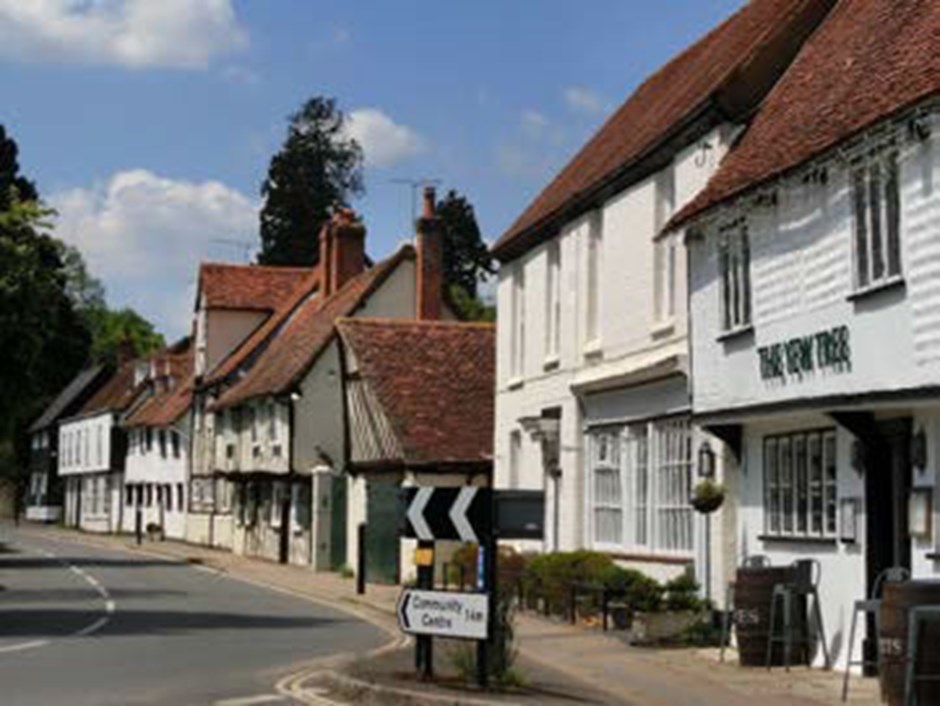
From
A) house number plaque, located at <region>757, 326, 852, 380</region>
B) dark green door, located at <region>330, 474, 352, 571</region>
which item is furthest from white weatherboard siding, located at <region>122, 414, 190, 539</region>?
house number plaque, located at <region>757, 326, 852, 380</region>

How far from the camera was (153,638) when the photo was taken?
69.8ft

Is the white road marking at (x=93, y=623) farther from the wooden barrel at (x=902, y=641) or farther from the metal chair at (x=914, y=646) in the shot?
the metal chair at (x=914, y=646)

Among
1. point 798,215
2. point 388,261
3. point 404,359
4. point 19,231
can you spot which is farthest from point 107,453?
point 798,215

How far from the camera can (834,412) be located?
16.0 meters

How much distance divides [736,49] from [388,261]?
25.5 m

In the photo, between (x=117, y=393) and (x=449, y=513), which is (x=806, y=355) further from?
(x=117, y=393)

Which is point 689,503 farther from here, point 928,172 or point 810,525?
point 928,172

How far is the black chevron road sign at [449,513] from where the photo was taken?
14.5 m

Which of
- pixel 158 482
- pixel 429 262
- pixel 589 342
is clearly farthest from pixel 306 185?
pixel 589 342

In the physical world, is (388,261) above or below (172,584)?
above

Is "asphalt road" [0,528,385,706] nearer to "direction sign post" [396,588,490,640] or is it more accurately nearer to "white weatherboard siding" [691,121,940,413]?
"direction sign post" [396,588,490,640]

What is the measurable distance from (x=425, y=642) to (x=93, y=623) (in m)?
10.1

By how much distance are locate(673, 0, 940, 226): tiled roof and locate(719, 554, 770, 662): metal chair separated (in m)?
3.90

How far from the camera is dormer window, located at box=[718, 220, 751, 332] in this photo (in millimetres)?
18719
